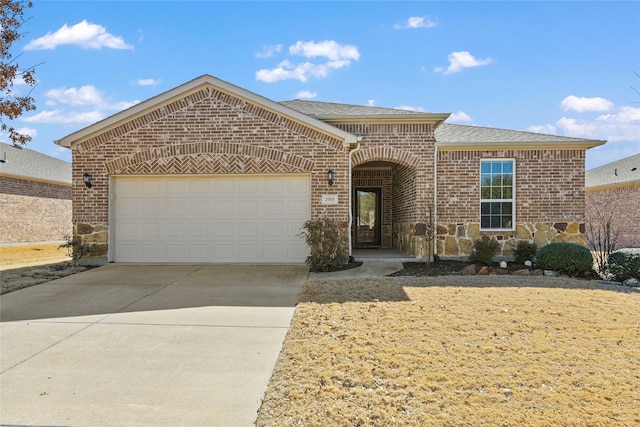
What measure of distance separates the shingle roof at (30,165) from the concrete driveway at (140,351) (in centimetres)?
1468

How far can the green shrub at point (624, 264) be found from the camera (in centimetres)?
901

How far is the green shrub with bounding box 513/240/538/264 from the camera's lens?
36.1ft

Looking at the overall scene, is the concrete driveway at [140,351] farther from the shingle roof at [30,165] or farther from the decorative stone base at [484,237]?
the shingle roof at [30,165]

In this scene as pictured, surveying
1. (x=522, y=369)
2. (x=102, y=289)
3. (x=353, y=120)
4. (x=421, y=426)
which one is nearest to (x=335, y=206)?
(x=353, y=120)

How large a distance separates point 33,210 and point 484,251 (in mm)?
21386

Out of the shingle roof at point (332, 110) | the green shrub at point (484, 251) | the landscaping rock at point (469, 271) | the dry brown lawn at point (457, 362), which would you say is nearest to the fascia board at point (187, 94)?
the shingle roof at point (332, 110)

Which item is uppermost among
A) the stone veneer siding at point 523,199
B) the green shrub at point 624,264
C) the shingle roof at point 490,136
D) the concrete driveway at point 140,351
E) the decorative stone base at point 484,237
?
the shingle roof at point 490,136

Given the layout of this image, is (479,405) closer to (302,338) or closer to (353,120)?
(302,338)

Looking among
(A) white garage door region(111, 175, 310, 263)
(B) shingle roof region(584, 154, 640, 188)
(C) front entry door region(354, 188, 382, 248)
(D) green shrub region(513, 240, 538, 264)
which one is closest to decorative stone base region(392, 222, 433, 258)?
(C) front entry door region(354, 188, 382, 248)

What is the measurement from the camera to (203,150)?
10641 millimetres

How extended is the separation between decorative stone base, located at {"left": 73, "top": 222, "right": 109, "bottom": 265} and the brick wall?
19.1 m

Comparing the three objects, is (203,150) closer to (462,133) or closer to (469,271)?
(469,271)

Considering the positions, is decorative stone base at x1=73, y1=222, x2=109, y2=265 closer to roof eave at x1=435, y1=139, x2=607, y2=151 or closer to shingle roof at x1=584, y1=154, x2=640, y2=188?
roof eave at x1=435, y1=139, x2=607, y2=151

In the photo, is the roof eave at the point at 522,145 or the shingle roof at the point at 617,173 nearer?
the roof eave at the point at 522,145
